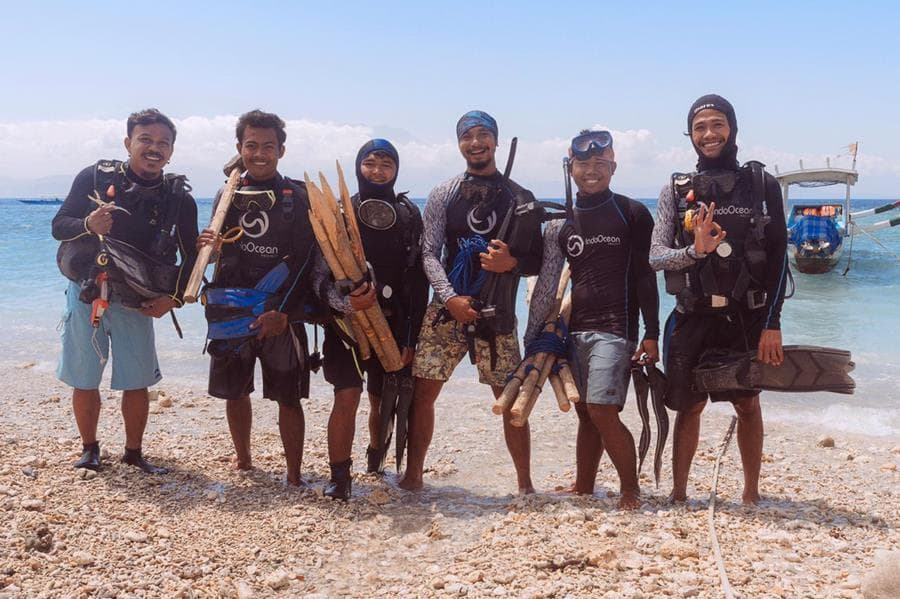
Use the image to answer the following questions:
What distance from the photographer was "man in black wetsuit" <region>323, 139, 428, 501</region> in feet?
16.3

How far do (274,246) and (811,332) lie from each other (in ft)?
41.6

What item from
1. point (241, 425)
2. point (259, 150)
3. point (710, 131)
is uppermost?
point (710, 131)

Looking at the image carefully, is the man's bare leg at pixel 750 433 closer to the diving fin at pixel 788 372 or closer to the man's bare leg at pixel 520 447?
the diving fin at pixel 788 372

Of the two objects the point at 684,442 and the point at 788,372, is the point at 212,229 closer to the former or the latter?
the point at 684,442

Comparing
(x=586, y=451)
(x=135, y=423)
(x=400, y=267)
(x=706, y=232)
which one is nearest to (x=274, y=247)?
(x=400, y=267)

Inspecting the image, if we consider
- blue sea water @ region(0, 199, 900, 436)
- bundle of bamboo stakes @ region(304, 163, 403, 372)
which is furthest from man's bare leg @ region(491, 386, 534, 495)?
blue sea water @ region(0, 199, 900, 436)

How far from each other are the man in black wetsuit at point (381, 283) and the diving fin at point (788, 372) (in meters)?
1.97

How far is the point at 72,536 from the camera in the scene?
13.6ft

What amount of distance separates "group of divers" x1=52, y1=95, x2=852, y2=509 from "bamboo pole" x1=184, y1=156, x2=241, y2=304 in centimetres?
4

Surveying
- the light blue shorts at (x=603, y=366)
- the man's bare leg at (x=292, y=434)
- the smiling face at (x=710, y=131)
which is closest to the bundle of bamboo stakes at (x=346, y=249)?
the man's bare leg at (x=292, y=434)

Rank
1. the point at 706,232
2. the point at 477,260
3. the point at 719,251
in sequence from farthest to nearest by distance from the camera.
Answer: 1. the point at 477,260
2. the point at 719,251
3. the point at 706,232

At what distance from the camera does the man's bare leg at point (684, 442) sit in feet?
15.6

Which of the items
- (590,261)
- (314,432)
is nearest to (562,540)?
(590,261)

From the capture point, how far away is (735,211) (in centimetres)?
443
